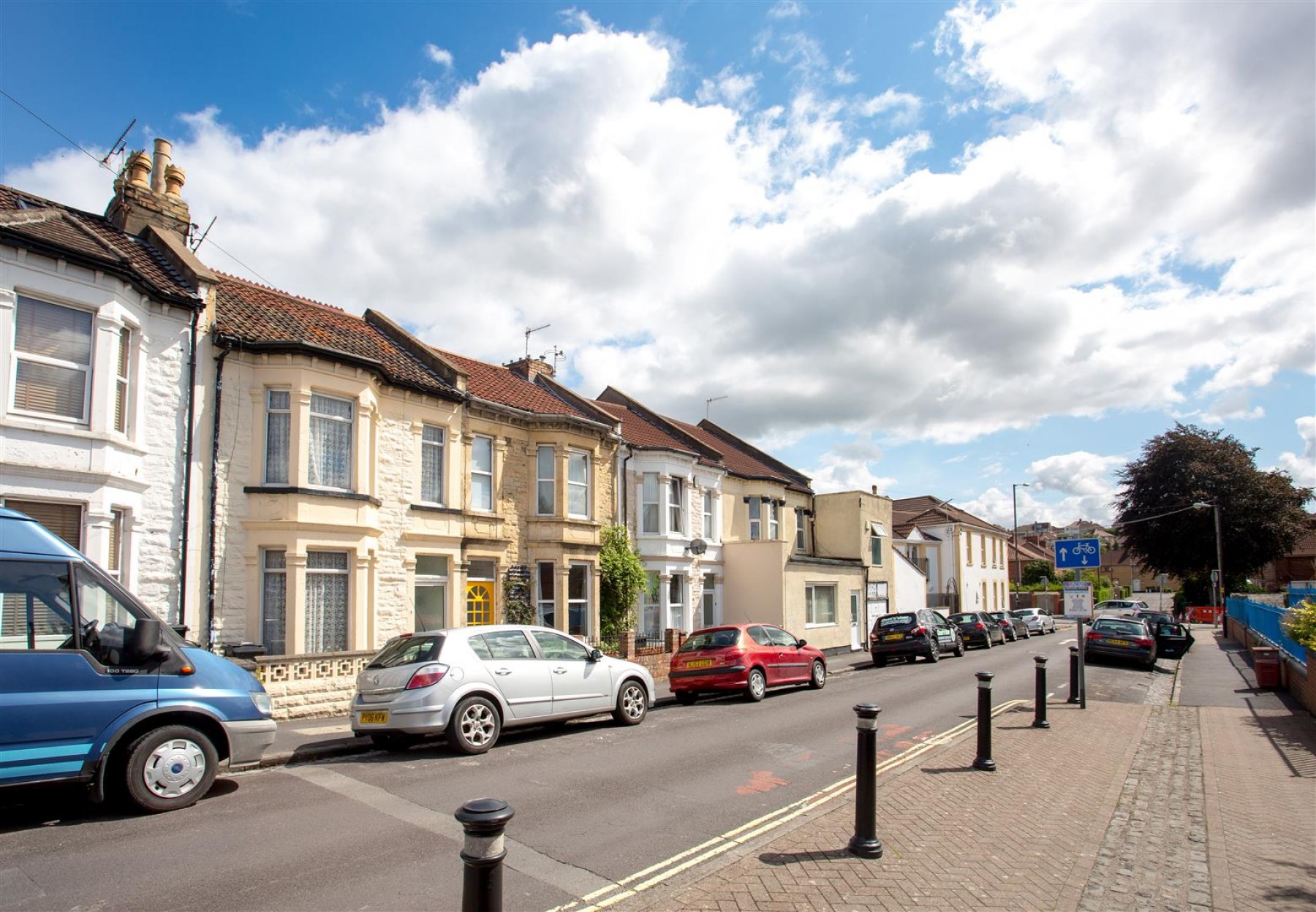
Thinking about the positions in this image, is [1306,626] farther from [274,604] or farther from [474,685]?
[274,604]

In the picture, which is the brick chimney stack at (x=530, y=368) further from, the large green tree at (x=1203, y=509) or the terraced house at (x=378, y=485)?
the large green tree at (x=1203, y=509)

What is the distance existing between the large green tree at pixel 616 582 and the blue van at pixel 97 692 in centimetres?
1379

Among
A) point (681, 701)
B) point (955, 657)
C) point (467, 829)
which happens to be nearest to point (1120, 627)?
A: point (955, 657)

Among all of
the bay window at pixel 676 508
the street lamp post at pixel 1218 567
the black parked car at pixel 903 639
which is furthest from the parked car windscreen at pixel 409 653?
Result: the street lamp post at pixel 1218 567

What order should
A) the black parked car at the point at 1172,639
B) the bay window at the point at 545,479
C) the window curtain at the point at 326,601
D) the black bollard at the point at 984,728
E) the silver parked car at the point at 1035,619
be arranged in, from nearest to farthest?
1. the black bollard at the point at 984,728
2. the window curtain at the point at 326,601
3. the bay window at the point at 545,479
4. the black parked car at the point at 1172,639
5. the silver parked car at the point at 1035,619

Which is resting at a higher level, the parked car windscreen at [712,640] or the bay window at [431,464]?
the bay window at [431,464]

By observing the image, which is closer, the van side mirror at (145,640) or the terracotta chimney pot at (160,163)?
the van side mirror at (145,640)

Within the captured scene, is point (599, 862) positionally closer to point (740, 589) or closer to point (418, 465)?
point (418, 465)

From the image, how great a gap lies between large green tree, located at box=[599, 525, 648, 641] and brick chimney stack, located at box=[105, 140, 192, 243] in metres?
11.7

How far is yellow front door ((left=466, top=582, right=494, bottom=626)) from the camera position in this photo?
18500mm

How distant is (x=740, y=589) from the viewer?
1081 inches

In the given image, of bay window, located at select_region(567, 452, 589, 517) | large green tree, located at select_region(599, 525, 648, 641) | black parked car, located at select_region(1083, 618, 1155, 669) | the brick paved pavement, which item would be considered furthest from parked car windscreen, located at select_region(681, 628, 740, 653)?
black parked car, located at select_region(1083, 618, 1155, 669)

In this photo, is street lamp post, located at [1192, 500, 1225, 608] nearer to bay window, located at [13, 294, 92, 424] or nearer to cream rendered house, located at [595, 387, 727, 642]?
cream rendered house, located at [595, 387, 727, 642]

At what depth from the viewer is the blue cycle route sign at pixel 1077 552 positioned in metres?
14.6
